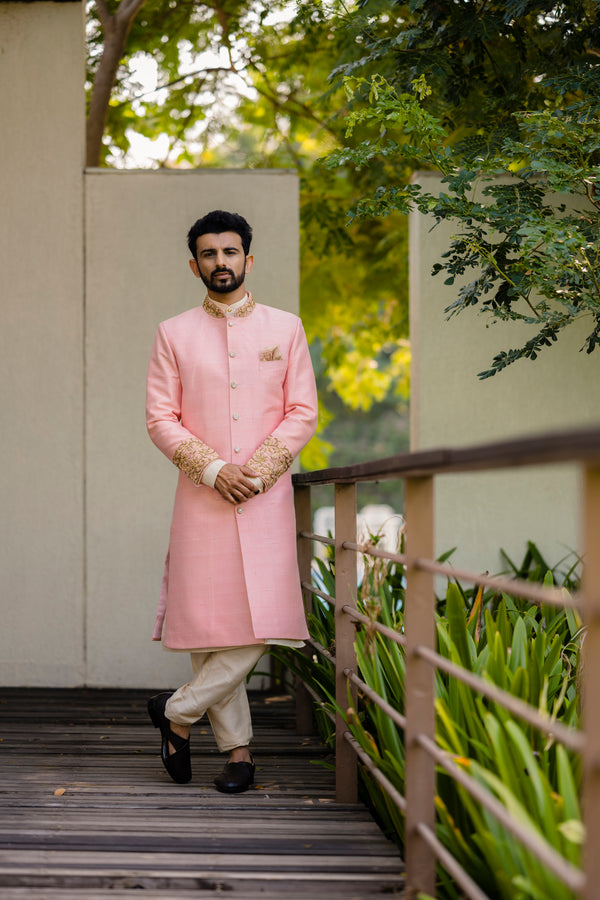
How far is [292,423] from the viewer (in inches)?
121

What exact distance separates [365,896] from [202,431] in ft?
4.80

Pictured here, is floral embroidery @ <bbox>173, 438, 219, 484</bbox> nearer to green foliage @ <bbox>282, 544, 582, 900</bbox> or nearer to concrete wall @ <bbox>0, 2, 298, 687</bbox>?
green foliage @ <bbox>282, 544, 582, 900</bbox>

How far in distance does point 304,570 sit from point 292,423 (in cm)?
104

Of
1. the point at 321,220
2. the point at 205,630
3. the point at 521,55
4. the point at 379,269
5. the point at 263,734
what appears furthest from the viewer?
the point at 379,269

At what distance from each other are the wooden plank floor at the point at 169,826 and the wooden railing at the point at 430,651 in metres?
0.17

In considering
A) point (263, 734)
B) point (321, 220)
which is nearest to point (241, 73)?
point (321, 220)

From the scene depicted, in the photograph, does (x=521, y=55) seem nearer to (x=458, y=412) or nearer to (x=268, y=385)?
(x=458, y=412)

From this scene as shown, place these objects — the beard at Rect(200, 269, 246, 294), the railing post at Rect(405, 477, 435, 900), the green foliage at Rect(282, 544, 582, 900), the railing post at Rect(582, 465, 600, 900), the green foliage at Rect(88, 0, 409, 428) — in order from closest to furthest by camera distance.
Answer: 1. the railing post at Rect(582, 465, 600, 900)
2. the green foliage at Rect(282, 544, 582, 900)
3. the railing post at Rect(405, 477, 435, 900)
4. the beard at Rect(200, 269, 246, 294)
5. the green foliage at Rect(88, 0, 409, 428)

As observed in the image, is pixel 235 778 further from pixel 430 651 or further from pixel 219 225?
pixel 219 225

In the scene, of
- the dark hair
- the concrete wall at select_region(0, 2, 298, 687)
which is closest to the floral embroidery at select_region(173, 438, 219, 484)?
the dark hair

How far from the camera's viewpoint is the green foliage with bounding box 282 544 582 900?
1.79 m

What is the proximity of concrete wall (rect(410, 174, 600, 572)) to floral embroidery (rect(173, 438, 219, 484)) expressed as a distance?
190 cm

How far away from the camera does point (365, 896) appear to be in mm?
2084

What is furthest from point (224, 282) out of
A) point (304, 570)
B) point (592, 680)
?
point (592, 680)
